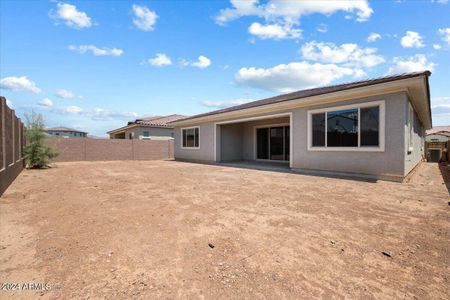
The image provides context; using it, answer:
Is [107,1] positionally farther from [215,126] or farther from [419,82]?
[419,82]

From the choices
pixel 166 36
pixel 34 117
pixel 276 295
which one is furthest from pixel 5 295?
pixel 34 117

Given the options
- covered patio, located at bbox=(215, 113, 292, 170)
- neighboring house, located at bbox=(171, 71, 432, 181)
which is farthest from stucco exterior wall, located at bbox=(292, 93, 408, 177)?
covered patio, located at bbox=(215, 113, 292, 170)

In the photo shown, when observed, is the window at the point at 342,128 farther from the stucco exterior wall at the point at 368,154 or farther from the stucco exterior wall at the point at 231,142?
the stucco exterior wall at the point at 231,142

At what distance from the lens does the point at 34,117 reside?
1273 centimetres

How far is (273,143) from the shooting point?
13.7m

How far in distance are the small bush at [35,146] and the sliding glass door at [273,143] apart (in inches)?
468

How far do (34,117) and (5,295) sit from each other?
14.1 metres

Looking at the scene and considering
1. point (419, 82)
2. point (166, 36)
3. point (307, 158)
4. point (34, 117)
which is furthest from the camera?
point (34, 117)

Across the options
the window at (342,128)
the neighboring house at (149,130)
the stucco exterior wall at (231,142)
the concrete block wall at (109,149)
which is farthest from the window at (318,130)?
the neighboring house at (149,130)

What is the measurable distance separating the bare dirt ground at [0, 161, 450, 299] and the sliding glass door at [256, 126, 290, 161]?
26.3 ft

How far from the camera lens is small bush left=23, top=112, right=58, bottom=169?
1231cm

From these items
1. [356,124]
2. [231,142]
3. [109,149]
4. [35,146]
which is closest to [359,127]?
[356,124]

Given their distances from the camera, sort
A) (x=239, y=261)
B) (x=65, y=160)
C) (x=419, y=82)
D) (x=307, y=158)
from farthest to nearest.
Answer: (x=65, y=160) → (x=307, y=158) → (x=419, y=82) → (x=239, y=261)

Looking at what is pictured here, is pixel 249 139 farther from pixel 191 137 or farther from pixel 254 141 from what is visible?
pixel 191 137
